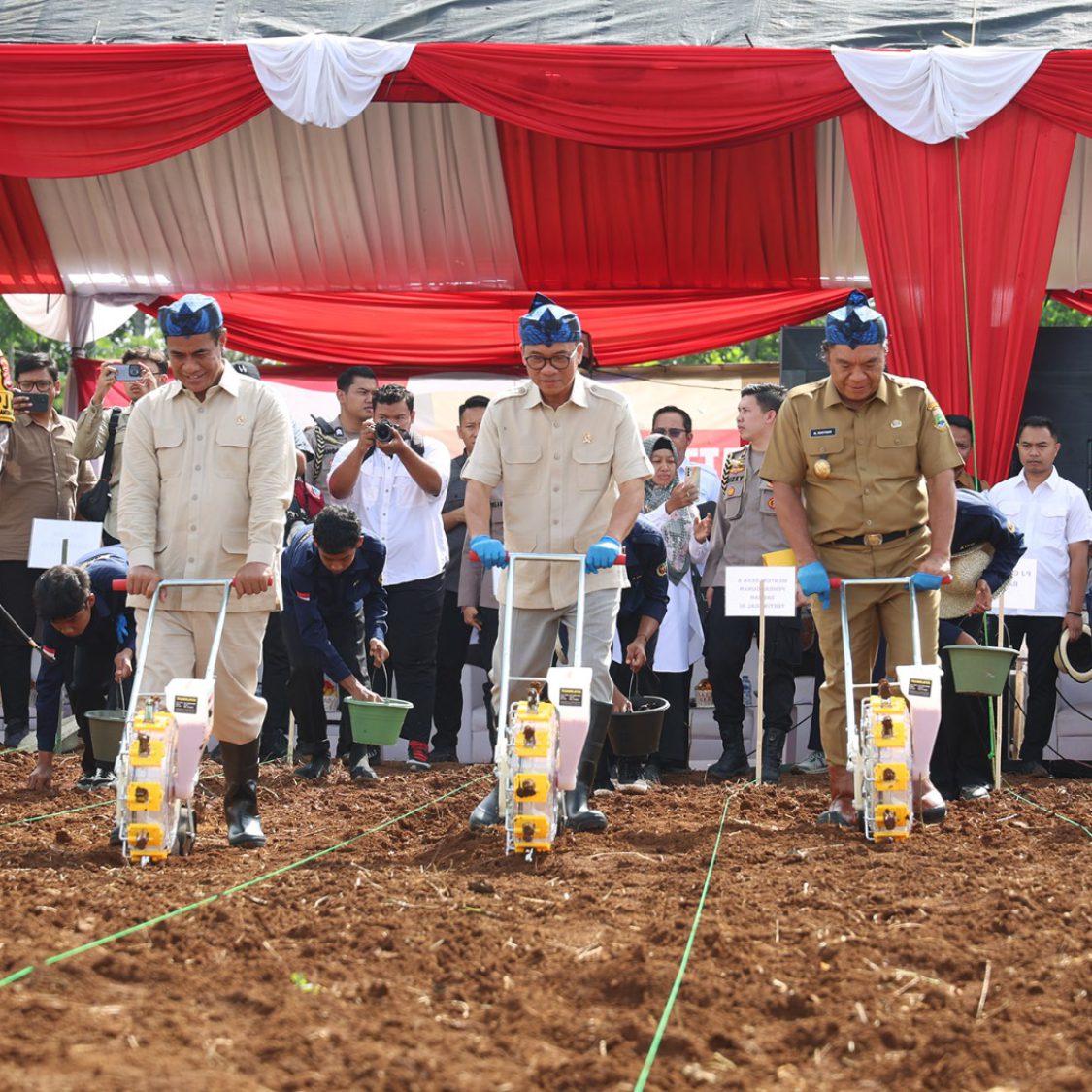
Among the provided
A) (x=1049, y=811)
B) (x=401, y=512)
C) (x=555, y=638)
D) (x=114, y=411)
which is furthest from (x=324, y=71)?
(x=1049, y=811)

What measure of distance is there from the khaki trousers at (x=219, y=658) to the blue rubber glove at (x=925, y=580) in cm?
252

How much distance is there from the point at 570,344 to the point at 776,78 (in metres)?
→ 4.87

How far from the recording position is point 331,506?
8195mm

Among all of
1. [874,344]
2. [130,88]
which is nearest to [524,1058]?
[874,344]

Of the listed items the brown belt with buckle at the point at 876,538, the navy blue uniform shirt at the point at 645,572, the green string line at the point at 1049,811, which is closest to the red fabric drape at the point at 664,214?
the navy blue uniform shirt at the point at 645,572

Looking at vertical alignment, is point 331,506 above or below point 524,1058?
above

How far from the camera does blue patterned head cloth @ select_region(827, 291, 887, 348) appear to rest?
629 cm

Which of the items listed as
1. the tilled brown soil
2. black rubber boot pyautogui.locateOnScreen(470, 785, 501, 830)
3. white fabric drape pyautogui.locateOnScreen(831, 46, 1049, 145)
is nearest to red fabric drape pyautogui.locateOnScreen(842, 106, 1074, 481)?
white fabric drape pyautogui.locateOnScreen(831, 46, 1049, 145)

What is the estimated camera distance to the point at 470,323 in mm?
13391

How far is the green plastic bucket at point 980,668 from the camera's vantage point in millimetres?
7297

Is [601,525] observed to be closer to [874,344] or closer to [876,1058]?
[874,344]

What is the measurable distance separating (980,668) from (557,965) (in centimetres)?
375

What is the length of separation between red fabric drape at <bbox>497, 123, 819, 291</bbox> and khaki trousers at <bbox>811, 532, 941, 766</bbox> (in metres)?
6.60

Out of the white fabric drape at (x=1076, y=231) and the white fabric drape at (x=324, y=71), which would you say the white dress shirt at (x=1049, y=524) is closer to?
the white fabric drape at (x=1076, y=231)
